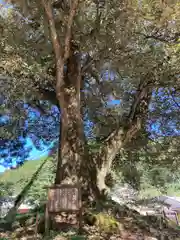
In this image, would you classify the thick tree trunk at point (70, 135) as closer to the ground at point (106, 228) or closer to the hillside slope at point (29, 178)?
the ground at point (106, 228)

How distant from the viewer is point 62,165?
6.29 metres

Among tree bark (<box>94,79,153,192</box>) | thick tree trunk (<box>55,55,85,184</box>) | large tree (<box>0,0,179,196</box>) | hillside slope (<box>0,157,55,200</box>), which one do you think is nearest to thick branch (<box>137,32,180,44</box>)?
large tree (<box>0,0,179,196</box>)

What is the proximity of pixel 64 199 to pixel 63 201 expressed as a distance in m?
0.04

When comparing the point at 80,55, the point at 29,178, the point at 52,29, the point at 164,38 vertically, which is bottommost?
the point at 29,178

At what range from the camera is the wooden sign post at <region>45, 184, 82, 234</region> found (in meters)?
4.79

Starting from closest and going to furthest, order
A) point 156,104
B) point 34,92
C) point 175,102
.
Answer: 1. point 34,92
2. point 175,102
3. point 156,104

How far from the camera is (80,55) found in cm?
747

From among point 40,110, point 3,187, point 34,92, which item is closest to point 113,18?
point 34,92

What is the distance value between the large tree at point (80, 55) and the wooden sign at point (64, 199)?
1062 mm

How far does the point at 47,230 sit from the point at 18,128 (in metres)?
5.42

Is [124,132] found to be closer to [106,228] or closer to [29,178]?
[106,228]

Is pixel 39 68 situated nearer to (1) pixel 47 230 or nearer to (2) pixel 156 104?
(1) pixel 47 230

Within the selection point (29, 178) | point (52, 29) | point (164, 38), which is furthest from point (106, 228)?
point (29, 178)

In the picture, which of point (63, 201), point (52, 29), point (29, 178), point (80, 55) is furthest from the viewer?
point (29, 178)
